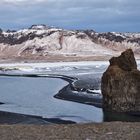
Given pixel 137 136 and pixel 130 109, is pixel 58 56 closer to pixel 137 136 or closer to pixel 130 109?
pixel 130 109

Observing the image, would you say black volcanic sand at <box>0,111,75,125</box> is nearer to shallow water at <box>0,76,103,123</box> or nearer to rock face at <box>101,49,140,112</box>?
shallow water at <box>0,76,103,123</box>

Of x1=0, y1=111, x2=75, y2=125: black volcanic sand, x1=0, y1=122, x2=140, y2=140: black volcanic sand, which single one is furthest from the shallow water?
x1=0, y1=122, x2=140, y2=140: black volcanic sand

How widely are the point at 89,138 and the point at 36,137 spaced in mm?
2041

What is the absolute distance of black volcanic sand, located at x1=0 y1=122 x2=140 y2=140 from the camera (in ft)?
58.1

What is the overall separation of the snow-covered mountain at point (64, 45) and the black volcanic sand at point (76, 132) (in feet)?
448

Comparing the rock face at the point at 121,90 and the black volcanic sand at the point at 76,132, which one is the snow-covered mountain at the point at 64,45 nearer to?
the rock face at the point at 121,90

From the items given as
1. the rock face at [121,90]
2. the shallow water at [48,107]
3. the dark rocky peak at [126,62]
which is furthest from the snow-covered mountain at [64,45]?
the rock face at [121,90]

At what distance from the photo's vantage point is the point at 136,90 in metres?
33.9

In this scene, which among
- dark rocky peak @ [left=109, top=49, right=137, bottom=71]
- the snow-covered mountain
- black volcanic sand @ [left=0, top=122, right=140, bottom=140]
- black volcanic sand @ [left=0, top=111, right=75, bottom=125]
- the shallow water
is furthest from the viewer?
the snow-covered mountain

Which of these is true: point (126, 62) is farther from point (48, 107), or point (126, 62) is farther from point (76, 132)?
point (76, 132)

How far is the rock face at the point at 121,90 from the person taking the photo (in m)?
33.8

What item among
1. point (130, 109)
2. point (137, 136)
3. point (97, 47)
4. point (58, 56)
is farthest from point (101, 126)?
point (97, 47)

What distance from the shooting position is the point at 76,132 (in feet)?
61.7

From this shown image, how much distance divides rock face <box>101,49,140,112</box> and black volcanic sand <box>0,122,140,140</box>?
13122 mm
